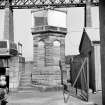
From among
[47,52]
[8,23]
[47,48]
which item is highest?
[8,23]

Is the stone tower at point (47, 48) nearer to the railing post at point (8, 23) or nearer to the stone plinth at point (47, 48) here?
the stone plinth at point (47, 48)

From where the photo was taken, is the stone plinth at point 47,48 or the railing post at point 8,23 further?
the railing post at point 8,23

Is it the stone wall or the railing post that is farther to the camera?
the railing post

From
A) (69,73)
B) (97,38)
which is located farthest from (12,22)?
(97,38)

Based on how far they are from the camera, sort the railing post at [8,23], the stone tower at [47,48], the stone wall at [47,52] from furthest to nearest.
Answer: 1. the railing post at [8,23]
2. the stone tower at [47,48]
3. the stone wall at [47,52]

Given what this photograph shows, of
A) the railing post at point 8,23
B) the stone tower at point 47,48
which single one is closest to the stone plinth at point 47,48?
the stone tower at point 47,48

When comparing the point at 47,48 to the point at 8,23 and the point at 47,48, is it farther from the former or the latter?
the point at 8,23

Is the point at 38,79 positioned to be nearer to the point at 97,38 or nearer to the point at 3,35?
the point at 97,38

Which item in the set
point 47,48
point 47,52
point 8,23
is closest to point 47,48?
point 47,48

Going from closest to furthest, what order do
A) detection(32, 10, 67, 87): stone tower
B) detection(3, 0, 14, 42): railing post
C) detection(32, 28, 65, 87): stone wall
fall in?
detection(32, 28, 65, 87): stone wall
detection(32, 10, 67, 87): stone tower
detection(3, 0, 14, 42): railing post

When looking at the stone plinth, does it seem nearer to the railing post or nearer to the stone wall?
the stone wall

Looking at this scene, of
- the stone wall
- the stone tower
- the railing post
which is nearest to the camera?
the stone wall

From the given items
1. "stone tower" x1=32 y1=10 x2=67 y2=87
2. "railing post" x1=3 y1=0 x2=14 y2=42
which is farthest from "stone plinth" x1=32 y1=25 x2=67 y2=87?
"railing post" x1=3 y1=0 x2=14 y2=42

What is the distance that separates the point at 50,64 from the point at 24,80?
264 centimetres
